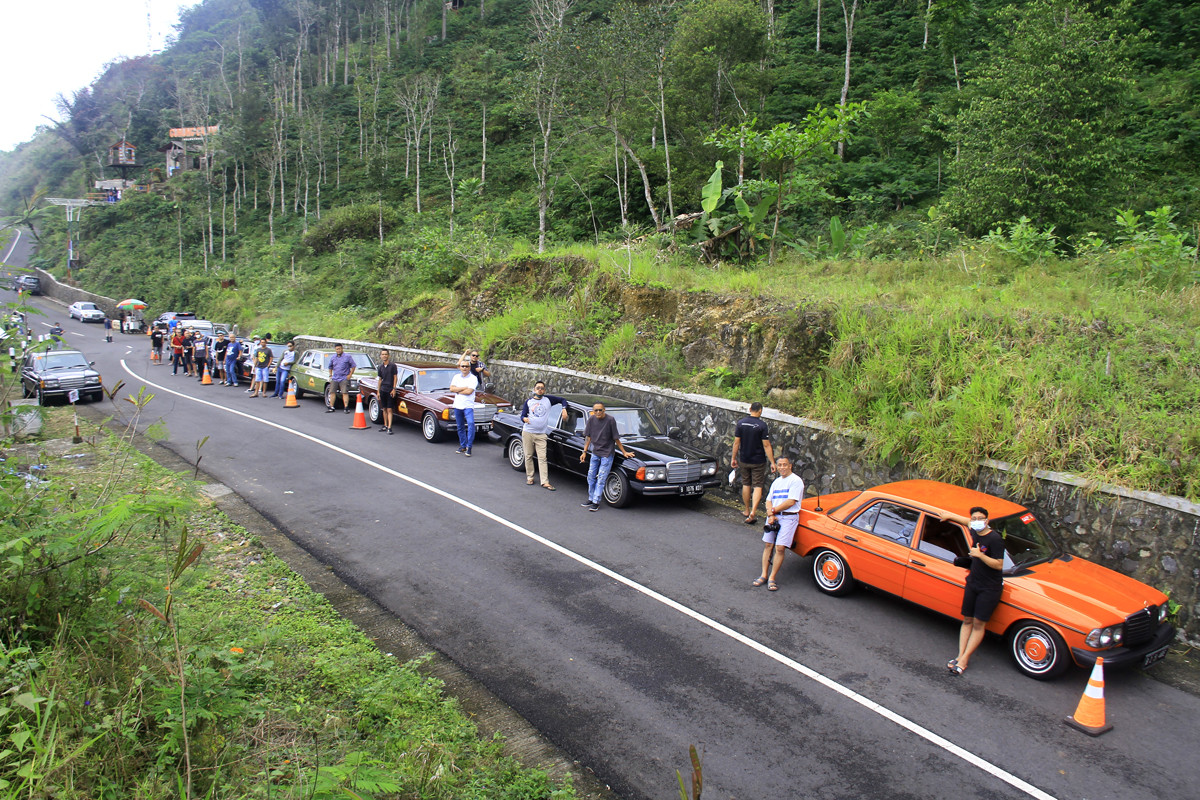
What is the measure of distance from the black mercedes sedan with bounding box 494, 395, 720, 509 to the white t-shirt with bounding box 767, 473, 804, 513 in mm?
2443

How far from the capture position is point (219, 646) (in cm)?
473

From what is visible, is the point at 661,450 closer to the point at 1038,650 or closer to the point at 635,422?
the point at 635,422

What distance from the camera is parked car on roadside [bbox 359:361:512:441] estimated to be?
47.4ft

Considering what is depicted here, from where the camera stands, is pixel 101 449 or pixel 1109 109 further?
pixel 1109 109

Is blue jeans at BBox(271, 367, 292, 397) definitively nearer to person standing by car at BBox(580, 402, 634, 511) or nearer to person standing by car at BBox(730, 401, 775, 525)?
person standing by car at BBox(580, 402, 634, 511)

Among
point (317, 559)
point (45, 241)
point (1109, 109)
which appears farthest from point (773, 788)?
point (45, 241)

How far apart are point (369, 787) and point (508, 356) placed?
15.3 metres

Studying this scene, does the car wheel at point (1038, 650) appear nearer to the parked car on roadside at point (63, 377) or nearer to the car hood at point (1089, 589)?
the car hood at point (1089, 589)

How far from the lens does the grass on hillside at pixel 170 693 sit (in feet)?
10.4

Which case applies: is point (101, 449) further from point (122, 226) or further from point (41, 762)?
point (122, 226)

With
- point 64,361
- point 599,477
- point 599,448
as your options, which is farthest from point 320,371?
point 599,477

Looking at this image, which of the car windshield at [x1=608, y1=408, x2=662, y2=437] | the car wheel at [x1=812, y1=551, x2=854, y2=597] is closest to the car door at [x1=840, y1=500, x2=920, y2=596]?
the car wheel at [x1=812, y1=551, x2=854, y2=597]

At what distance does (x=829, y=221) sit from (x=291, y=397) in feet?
53.8

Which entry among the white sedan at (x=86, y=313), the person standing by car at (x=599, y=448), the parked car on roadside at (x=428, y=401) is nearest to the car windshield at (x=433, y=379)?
the parked car on roadside at (x=428, y=401)
